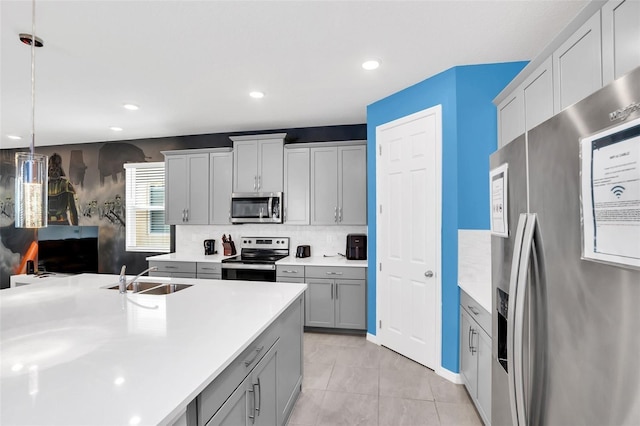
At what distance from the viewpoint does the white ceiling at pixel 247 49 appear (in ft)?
6.49

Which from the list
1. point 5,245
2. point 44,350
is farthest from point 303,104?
point 5,245

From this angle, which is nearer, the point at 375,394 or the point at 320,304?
the point at 375,394

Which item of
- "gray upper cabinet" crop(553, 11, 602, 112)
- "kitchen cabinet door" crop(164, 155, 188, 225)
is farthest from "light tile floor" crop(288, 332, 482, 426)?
"kitchen cabinet door" crop(164, 155, 188, 225)

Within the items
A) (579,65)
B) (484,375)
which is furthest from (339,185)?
(579,65)

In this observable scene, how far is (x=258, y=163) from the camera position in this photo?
14.6ft

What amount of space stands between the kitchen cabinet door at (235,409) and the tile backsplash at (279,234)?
307 cm

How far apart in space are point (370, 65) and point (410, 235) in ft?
5.26

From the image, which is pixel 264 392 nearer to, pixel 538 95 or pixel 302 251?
pixel 538 95

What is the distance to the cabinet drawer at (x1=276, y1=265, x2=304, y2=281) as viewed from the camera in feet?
13.1

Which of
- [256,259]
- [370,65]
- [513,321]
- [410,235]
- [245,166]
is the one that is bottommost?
[256,259]

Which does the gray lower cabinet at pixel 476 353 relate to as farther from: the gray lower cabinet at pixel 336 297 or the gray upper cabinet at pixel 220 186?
the gray upper cabinet at pixel 220 186

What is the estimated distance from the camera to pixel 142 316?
1688mm

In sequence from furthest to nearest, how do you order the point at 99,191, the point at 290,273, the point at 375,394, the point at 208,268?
the point at 99,191, the point at 208,268, the point at 290,273, the point at 375,394

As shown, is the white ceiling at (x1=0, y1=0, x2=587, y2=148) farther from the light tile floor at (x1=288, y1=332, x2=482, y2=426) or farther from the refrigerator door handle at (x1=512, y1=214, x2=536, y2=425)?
the light tile floor at (x1=288, y1=332, x2=482, y2=426)
